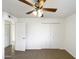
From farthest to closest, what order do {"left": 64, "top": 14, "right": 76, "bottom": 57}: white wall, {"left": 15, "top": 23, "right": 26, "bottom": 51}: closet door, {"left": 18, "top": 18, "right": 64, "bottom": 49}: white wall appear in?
{"left": 18, "top": 18, "right": 64, "bottom": 49}: white wall → {"left": 15, "top": 23, "right": 26, "bottom": 51}: closet door → {"left": 64, "top": 14, "right": 76, "bottom": 57}: white wall

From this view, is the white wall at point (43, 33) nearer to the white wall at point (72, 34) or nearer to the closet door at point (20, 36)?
the closet door at point (20, 36)

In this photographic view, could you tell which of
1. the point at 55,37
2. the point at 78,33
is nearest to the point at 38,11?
the point at 78,33

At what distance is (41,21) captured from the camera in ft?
26.0

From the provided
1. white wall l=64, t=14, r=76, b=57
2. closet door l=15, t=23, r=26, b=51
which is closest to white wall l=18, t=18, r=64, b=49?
closet door l=15, t=23, r=26, b=51

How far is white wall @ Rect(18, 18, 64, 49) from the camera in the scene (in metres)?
7.93

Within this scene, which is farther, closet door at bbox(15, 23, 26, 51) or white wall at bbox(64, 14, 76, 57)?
closet door at bbox(15, 23, 26, 51)

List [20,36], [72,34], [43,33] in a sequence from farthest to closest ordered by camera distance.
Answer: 1. [43,33]
2. [20,36]
3. [72,34]

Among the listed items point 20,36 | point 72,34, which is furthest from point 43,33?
point 72,34

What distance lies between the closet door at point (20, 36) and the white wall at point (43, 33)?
1.71 ft

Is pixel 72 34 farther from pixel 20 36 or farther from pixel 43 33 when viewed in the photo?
pixel 20 36

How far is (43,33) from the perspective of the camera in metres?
7.96

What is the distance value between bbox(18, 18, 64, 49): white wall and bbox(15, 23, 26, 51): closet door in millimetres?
522

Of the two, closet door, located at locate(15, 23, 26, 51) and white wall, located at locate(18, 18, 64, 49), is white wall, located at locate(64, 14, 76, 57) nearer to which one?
white wall, located at locate(18, 18, 64, 49)

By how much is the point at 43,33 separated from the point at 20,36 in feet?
5.67
